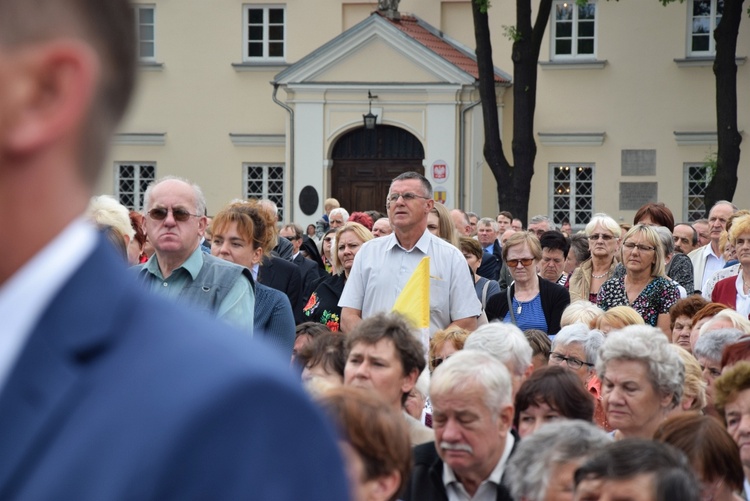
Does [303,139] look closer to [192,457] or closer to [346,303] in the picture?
[346,303]

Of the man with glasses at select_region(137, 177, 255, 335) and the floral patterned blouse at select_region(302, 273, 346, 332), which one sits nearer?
the man with glasses at select_region(137, 177, 255, 335)

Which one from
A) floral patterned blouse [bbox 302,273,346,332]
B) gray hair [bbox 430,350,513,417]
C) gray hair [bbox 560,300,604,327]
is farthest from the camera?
floral patterned blouse [bbox 302,273,346,332]

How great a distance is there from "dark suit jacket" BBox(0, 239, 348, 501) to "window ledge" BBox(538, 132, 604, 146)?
3018 centimetres

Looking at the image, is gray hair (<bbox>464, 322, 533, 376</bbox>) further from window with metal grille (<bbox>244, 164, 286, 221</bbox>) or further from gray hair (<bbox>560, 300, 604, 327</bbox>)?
window with metal grille (<bbox>244, 164, 286, 221</bbox>)

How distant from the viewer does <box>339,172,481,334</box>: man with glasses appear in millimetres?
8211

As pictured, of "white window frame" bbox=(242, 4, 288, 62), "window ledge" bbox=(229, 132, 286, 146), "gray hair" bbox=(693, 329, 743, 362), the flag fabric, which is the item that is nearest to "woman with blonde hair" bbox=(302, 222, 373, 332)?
the flag fabric

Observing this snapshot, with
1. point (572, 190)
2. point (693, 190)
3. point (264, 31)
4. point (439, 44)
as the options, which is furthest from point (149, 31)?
point (693, 190)

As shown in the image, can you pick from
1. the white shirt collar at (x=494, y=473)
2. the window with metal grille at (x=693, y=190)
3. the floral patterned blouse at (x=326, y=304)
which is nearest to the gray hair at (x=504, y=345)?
the white shirt collar at (x=494, y=473)

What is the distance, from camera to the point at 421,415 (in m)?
6.38

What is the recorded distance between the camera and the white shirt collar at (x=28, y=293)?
3.83 feet

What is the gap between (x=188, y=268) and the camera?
6.06 m

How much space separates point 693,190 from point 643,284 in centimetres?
2162

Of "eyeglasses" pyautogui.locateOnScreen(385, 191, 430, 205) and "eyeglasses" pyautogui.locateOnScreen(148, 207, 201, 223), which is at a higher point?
"eyeglasses" pyautogui.locateOnScreen(385, 191, 430, 205)

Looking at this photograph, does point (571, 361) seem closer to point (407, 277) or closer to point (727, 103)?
point (407, 277)
